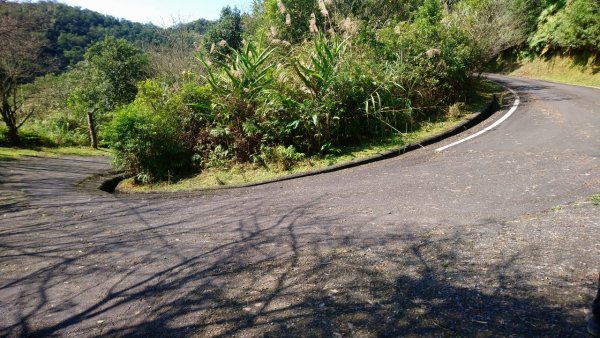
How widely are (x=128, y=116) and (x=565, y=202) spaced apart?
8913mm

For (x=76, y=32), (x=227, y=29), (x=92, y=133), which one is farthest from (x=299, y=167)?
(x=76, y=32)

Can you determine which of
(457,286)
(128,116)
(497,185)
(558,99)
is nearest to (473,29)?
(558,99)

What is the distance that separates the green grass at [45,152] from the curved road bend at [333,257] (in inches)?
390

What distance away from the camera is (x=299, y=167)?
8297mm

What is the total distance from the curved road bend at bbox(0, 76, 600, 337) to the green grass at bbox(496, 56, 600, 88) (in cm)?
1653

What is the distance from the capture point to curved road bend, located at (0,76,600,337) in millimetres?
2799

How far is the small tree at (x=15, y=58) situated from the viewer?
50.4 feet

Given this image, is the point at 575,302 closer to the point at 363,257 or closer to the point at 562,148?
the point at 363,257

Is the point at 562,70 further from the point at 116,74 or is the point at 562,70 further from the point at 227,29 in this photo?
the point at 116,74

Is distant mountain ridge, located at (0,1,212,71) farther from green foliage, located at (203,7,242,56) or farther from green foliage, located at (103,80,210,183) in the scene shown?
green foliage, located at (103,80,210,183)

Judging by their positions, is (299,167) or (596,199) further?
(299,167)

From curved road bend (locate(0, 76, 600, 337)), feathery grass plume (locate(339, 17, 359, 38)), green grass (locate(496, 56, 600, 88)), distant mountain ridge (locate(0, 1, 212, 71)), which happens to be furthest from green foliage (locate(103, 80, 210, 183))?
green grass (locate(496, 56, 600, 88))

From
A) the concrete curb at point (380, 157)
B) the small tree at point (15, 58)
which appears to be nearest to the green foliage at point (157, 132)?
the concrete curb at point (380, 157)

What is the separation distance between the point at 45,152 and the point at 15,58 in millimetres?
4175
